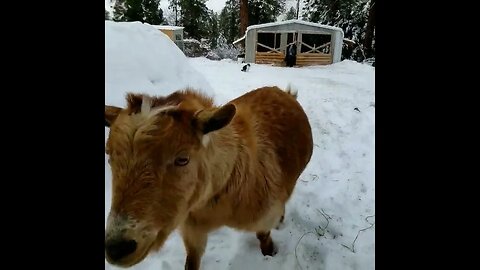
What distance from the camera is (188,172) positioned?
164cm

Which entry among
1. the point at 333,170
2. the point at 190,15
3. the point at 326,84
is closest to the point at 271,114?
the point at 333,170

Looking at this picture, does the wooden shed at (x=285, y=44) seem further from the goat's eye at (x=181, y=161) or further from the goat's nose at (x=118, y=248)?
the goat's nose at (x=118, y=248)

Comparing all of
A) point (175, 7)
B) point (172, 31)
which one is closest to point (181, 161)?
point (175, 7)

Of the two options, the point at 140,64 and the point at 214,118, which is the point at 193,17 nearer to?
the point at 140,64

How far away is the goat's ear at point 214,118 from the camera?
159 centimetres

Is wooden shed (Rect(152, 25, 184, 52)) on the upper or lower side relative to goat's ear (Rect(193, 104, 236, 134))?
upper

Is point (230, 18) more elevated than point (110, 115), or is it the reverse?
point (230, 18)

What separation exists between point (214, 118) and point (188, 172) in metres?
0.30

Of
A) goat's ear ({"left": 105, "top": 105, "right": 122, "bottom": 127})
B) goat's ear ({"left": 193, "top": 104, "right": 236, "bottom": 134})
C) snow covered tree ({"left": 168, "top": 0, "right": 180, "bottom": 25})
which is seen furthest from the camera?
snow covered tree ({"left": 168, "top": 0, "right": 180, "bottom": 25})

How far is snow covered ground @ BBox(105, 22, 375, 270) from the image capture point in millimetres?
2779

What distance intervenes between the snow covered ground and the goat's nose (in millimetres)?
1114

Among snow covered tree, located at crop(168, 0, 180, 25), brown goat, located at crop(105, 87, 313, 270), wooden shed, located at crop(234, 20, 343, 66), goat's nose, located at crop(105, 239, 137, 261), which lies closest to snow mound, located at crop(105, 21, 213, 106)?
brown goat, located at crop(105, 87, 313, 270)

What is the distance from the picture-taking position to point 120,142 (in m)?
1.53

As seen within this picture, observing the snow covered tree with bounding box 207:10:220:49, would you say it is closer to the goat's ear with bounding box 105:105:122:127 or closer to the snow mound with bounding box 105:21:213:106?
the snow mound with bounding box 105:21:213:106
